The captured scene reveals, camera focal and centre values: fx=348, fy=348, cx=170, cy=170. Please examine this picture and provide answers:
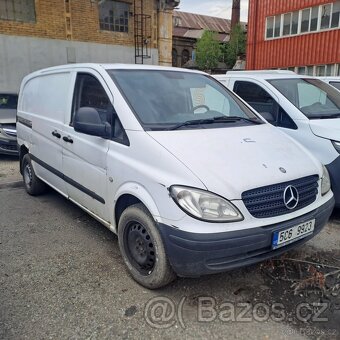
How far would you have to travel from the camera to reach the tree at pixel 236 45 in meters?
39.0

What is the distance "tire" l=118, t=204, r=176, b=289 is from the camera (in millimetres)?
2613

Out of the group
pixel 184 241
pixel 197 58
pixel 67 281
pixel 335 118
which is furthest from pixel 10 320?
pixel 197 58

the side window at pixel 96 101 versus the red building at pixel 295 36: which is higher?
the red building at pixel 295 36

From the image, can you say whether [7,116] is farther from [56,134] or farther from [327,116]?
[327,116]

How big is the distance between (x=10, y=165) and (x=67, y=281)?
538 cm

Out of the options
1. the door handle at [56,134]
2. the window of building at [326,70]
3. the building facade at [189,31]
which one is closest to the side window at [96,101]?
the door handle at [56,134]

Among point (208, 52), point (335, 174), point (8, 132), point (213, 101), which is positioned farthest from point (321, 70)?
point (208, 52)

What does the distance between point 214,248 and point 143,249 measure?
71 centimetres

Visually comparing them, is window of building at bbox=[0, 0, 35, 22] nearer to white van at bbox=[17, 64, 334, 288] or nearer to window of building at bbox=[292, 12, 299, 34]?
white van at bbox=[17, 64, 334, 288]

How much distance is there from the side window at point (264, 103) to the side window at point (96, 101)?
2.30 m

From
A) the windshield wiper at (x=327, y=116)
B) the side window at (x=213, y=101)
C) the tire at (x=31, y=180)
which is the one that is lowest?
the tire at (x=31, y=180)

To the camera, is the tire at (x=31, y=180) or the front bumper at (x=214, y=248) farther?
the tire at (x=31, y=180)

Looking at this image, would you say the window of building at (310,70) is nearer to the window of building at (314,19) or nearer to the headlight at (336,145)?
the window of building at (314,19)

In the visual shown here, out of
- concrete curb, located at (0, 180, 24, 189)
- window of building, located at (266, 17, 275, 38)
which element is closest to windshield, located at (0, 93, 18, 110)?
concrete curb, located at (0, 180, 24, 189)
